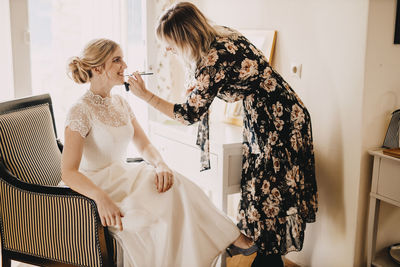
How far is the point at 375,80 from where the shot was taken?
1.88 metres

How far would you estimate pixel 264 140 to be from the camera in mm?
1782

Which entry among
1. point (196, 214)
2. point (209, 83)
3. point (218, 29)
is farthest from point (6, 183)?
point (218, 29)

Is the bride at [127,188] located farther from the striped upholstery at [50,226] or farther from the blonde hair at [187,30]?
the blonde hair at [187,30]

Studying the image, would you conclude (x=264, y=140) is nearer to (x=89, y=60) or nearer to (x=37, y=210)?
(x=89, y=60)

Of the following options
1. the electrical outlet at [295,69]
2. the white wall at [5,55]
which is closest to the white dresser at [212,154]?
the electrical outlet at [295,69]

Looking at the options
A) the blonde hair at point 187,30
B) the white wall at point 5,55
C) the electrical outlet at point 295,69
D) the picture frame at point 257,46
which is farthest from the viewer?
the white wall at point 5,55

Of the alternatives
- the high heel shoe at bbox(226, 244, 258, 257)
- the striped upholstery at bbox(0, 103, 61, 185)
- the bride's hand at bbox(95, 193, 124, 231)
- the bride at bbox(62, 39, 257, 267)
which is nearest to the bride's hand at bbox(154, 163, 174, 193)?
the bride at bbox(62, 39, 257, 267)

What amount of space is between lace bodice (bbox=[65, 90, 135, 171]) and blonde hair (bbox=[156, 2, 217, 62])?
42 cm

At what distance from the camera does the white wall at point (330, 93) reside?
1891 millimetres

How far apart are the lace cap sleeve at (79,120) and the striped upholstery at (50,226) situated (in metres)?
0.27

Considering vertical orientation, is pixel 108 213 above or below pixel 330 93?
below

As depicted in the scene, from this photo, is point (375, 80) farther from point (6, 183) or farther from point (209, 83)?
point (6, 183)

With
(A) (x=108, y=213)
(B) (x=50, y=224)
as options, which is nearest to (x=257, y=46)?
(A) (x=108, y=213)

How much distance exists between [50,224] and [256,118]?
3.27ft
